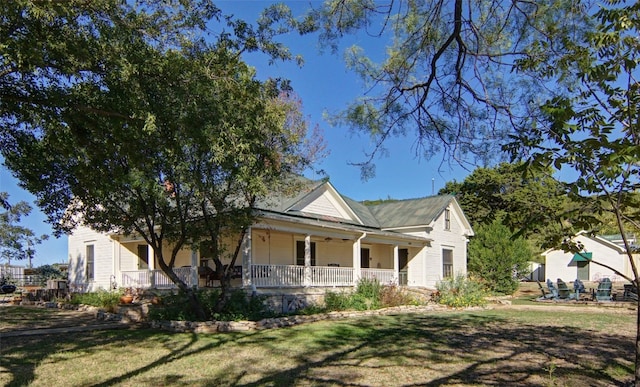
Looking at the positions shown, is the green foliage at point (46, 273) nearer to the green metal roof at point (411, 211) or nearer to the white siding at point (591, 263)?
the green metal roof at point (411, 211)

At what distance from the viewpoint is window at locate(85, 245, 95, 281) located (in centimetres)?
2253

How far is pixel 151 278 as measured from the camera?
18891mm

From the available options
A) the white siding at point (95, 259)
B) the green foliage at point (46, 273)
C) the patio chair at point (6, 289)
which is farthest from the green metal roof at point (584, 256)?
the green foliage at point (46, 273)

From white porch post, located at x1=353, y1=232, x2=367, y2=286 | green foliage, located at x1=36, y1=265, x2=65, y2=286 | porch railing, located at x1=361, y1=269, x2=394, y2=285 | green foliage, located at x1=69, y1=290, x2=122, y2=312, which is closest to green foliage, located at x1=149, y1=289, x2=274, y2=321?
green foliage, located at x1=69, y1=290, x2=122, y2=312

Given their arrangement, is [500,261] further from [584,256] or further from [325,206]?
[584,256]

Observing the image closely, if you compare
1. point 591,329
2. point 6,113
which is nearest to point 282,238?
point 591,329

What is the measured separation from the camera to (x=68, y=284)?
23.6 metres

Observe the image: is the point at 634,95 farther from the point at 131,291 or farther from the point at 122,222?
the point at 131,291

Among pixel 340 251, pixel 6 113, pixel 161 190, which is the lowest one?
pixel 340 251

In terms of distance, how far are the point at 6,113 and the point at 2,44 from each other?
2.36 m

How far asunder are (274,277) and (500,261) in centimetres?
1605

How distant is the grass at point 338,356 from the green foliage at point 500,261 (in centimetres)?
1451

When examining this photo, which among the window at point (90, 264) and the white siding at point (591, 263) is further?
the white siding at point (591, 263)

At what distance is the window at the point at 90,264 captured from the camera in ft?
73.9
